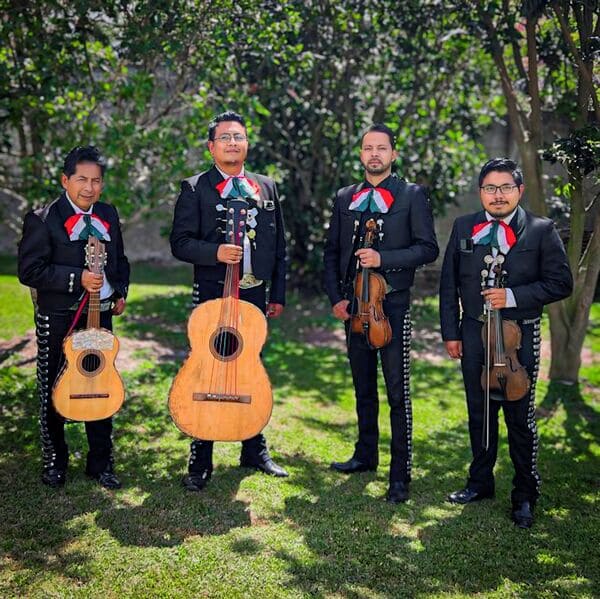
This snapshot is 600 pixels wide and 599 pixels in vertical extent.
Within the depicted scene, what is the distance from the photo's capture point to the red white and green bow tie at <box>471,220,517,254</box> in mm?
4332

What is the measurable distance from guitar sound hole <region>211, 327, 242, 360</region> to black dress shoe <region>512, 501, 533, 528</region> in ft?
6.45

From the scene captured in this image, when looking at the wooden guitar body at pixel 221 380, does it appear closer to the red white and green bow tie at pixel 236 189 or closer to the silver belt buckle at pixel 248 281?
the silver belt buckle at pixel 248 281

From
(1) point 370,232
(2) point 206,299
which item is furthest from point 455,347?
(2) point 206,299

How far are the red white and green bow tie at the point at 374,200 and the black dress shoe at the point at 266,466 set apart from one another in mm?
1897

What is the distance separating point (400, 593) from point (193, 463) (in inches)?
69.0

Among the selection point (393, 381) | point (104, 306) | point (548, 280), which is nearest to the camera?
point (548, 280)

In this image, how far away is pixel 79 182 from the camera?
4.50 m

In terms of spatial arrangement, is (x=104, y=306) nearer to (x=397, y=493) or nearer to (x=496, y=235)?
(x=397, y=493)

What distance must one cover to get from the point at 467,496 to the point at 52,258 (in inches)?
121

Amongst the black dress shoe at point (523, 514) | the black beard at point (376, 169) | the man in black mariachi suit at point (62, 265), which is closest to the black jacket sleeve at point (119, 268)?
the man in black mariachi suit at point (62, 265)

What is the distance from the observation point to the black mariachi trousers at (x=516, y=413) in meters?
4.36

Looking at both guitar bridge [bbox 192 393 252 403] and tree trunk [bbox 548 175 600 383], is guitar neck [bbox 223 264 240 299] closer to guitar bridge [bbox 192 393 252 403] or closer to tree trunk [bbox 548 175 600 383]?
guitar bridge [bbox 192 393 252 403]

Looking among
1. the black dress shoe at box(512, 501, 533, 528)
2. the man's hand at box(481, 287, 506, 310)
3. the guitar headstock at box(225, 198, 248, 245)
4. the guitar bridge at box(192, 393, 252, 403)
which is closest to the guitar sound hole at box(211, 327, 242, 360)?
the guitar bridge at box(192, 393, 252, 403)

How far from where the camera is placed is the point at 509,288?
169 inches
